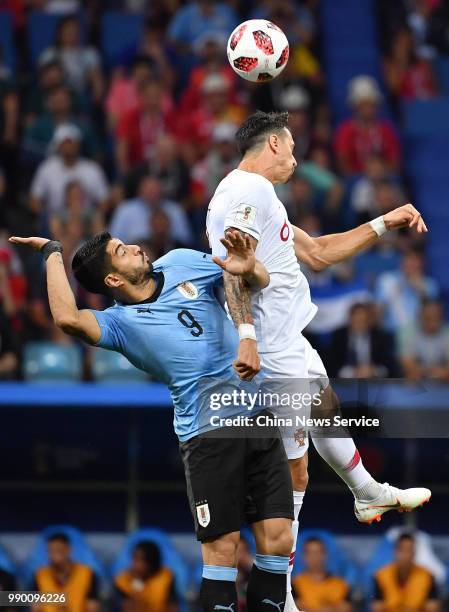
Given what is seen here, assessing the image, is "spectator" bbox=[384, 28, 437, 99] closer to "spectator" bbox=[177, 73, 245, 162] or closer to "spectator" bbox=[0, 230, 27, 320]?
"spectator" bbox=[177, 73, 245, 162]

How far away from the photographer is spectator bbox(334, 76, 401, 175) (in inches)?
555

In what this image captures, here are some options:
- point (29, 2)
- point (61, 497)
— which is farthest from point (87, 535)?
point (29, 2)

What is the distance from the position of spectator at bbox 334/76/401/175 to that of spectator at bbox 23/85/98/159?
8.26ft

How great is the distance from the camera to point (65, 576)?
10938 millimetres

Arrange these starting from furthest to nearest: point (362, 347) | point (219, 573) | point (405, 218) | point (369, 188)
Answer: point (369, 188), point (362, 347), point (405, 218), point (219, 573)

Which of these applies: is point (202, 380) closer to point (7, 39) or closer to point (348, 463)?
point (348, 463)

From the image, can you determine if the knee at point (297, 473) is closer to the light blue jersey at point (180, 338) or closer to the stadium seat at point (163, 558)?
the light blue jersey at point (180, 338)

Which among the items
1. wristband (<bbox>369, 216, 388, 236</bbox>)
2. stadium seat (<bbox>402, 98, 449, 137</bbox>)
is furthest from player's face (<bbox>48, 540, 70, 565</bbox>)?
stadium seat (<bbox>402, 98, 449, 137</bbox>)

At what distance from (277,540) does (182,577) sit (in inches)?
176

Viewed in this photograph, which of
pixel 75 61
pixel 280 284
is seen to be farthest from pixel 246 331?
pixel 75 61

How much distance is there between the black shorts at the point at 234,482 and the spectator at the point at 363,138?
758 cm

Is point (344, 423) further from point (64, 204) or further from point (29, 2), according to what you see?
point (29, 2)

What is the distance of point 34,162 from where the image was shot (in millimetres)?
13492

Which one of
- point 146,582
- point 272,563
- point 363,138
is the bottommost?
point 146,582
